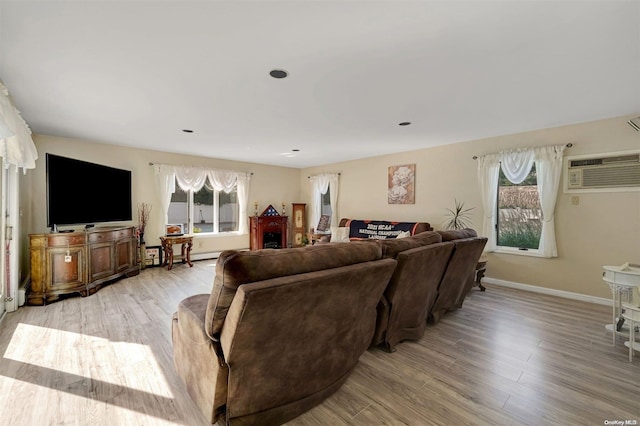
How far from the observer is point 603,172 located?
350cm

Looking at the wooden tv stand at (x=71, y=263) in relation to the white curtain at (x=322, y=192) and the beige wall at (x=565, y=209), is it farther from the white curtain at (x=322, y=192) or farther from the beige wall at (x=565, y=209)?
the beige wall at (x=565, y=209)

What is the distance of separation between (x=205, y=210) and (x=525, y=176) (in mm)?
6277

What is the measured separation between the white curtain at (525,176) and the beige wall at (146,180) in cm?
490

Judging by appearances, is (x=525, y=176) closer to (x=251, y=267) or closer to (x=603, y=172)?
(x=603, y=172)

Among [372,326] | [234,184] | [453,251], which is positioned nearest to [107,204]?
[234,184]

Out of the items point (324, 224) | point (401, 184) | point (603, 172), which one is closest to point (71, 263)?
point (324, 224)

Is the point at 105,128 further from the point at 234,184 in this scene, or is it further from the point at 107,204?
the point at 234,184

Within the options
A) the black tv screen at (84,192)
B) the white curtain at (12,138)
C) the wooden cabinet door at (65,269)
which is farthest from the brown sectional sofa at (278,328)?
the black tv screen at (84,192)

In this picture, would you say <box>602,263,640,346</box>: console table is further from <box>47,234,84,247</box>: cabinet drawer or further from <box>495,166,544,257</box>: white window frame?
<box>47,234,84,247</box>: cabinet drawer

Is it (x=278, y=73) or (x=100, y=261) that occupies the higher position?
(x=278, y=73)

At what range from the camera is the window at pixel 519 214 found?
4.10m

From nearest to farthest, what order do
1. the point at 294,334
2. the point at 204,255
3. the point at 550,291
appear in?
1. the point at 294,334
2. the point at 550,291
3. the point at 204,255

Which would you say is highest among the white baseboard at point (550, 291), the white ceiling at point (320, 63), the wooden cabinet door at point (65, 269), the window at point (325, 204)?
the white ceiling at point (320, 63)

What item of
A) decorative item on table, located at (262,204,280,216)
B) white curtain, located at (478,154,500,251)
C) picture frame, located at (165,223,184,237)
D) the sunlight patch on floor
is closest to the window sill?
white curtain, located at (478,154,500,251)
